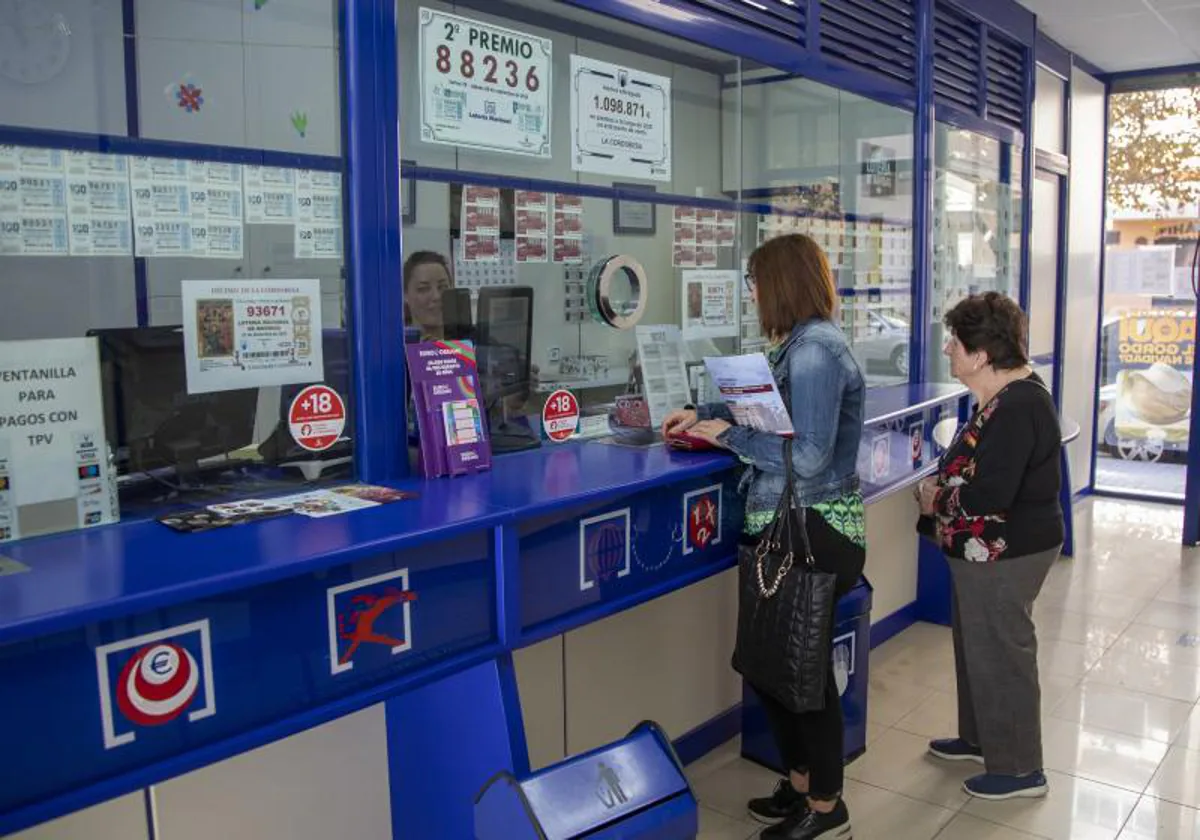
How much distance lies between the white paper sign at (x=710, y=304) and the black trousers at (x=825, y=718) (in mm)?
964

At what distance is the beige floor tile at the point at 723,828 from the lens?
2.86 meters

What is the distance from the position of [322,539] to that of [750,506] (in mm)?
1260

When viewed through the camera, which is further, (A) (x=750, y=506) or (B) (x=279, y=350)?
(A) (x=750, y=506)

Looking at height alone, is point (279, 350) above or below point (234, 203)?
below

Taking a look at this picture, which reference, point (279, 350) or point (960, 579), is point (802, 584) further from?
point (279, 350)

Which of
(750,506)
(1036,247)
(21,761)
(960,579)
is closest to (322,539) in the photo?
(21,761)

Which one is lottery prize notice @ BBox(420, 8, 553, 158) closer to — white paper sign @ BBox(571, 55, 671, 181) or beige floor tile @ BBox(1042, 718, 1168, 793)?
white paper sign @ BBox(571, 55, 671, 181)

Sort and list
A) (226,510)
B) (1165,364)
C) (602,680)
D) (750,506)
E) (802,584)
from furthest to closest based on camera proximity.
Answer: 1. (1165,364)
2. (602,680)
3. (750,506)
4. (802,584)
5. (226,510)

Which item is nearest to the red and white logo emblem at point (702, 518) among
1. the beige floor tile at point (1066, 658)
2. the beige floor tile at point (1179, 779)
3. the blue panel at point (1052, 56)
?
the beige floor tile at point (1179, 779)

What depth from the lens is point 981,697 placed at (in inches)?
119

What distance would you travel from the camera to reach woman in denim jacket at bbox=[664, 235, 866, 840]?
97.3 inches

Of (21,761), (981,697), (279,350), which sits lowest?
(981,697)

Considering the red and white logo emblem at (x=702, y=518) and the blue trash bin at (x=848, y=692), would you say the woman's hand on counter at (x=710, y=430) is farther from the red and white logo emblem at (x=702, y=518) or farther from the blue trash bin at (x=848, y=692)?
the blue trash bin at (x=848, y=692)

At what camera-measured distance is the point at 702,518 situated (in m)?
2.63
